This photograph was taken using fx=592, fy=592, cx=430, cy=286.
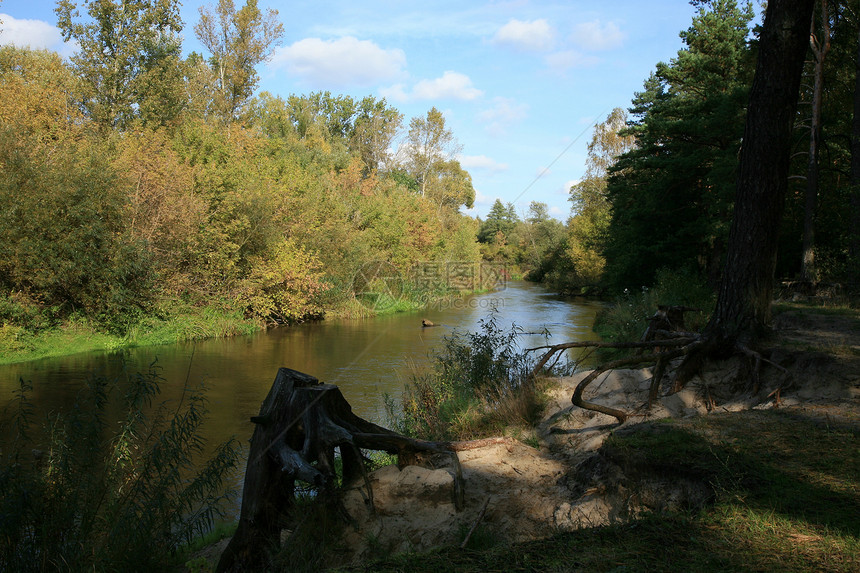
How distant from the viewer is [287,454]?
5.13 m

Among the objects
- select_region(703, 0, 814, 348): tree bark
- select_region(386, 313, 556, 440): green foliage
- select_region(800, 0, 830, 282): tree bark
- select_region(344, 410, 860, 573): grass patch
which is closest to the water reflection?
select_region(386, 313, 556, 440): green foliage

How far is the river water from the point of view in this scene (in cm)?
1298

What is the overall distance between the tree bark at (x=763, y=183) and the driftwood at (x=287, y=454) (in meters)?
4.19

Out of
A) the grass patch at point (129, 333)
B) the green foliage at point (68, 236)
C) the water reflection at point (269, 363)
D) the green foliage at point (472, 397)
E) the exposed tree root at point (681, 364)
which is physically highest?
the green foliage at point (68, 236)

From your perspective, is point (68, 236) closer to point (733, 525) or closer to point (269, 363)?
point (269, 363)

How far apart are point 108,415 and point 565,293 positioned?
130 ft

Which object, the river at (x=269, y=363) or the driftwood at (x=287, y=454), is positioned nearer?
Result: the driftwood at (x=287, y=454)

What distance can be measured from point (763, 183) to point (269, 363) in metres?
14.6

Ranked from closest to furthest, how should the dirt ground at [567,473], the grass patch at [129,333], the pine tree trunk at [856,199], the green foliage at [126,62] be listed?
the dirt ground at [567,473], the pine tree trunk at [856,199], the grass patch at [129,333], the green foliage at [126,62]

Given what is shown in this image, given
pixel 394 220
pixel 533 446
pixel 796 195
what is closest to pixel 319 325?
pixel 394 220

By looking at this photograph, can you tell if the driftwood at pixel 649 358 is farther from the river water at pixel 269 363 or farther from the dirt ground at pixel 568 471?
the river water at pixel 269 363

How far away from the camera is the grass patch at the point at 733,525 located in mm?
3129

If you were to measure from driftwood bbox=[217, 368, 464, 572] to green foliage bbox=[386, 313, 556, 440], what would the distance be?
7.86 ft

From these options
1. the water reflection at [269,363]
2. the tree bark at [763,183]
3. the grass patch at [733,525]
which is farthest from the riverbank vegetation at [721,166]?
the grass patch at [733,525]
